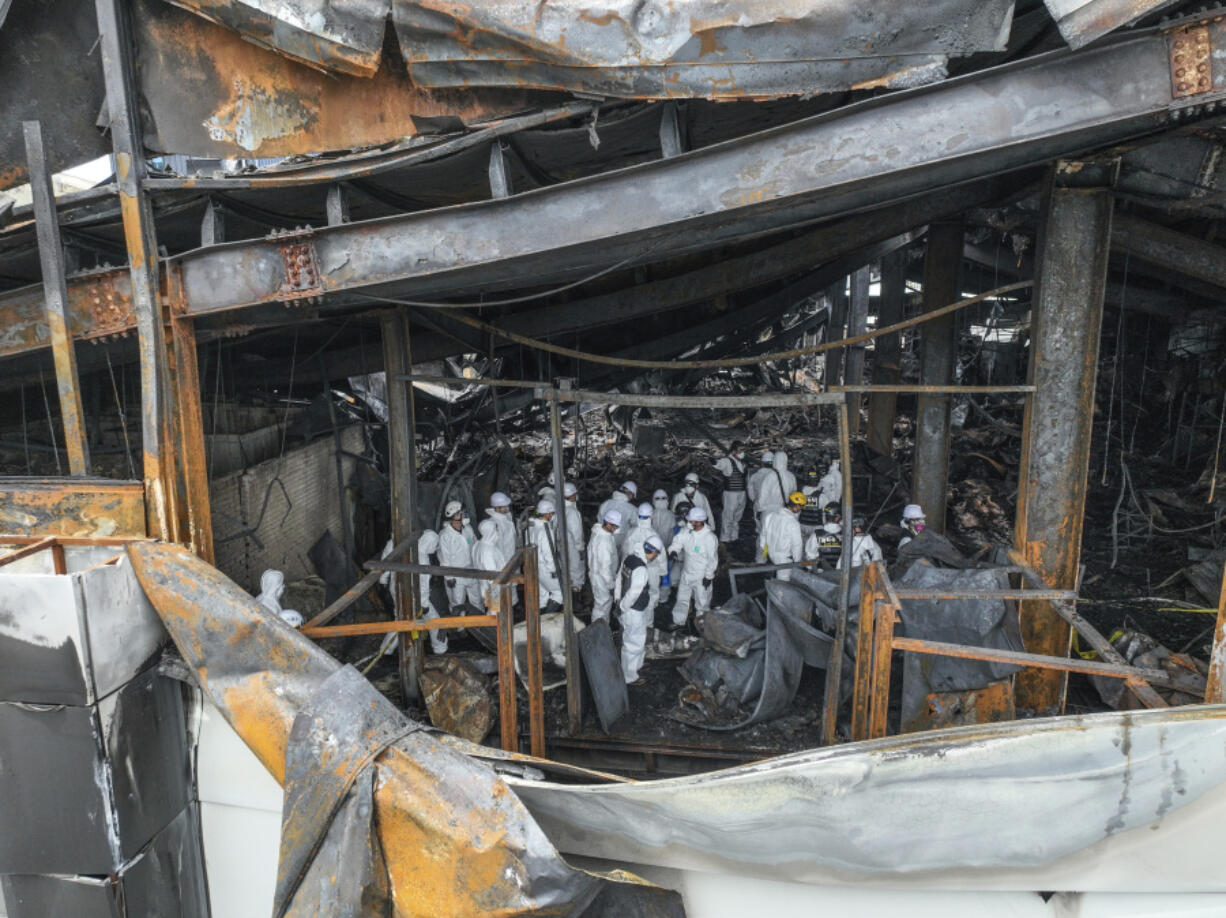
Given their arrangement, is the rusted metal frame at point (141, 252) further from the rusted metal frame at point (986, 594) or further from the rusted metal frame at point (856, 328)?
the rusted metal frame at point (856, 328)

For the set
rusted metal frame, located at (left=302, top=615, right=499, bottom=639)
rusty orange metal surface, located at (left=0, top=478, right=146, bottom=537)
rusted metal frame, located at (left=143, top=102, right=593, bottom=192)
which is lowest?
rusted metal frame, located at (left=302, top=615, right=499, bottom=639)

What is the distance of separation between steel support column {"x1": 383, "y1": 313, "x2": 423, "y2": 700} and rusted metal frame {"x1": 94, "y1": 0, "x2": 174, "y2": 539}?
2.29 m

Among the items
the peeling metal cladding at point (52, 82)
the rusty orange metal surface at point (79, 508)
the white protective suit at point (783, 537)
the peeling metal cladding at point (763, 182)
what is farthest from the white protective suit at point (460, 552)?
the peeling metal cladding at point (52, 82)

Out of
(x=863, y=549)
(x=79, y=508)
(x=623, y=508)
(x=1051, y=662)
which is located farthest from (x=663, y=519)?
(x=79, y=508)

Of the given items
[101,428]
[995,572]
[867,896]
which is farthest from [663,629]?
[101,428]

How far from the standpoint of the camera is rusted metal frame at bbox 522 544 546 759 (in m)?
5.39

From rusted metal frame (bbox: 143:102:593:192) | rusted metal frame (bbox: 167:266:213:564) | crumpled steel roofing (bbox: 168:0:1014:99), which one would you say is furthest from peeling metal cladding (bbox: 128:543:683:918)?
crumpled steel roofing (bbox: 168:0:1014:99)

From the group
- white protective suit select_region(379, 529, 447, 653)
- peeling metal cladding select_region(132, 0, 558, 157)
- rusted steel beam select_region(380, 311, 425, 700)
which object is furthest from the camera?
white protective suit select_region(379, 529, 447, 653)

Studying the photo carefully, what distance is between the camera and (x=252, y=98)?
4137mm

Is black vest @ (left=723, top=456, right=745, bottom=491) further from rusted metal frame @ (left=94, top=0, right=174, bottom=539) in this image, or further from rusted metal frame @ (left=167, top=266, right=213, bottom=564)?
rusted metal frame @ (left=94, top=0, right=174, bottom=539)

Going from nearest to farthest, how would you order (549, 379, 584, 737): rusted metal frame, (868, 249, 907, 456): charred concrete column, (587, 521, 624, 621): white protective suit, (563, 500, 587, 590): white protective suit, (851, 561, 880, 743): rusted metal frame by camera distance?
(851, 561, 880, 743): rusted metal frame
(549, 379, 584, 737): rusted metal frame
(587, 521, 624, 621): white protective suit
(563, 500, 587, 590): white protective suit
(868, 249, 907, 456): charred concrete column

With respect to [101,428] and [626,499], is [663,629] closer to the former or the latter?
[626,499]

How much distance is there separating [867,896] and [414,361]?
678 centimetres

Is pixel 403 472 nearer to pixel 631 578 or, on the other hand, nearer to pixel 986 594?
pixel 631 578
